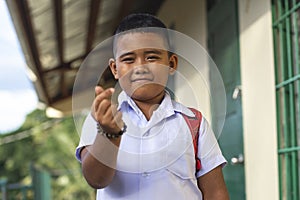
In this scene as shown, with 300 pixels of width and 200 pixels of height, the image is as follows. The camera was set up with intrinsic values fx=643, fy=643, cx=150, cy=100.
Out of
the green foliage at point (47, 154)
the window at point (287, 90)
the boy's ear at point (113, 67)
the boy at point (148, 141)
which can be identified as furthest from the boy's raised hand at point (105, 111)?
the green foliage at point (47, 154)

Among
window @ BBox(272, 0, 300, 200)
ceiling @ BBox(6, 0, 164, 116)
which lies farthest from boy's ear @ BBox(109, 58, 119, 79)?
ceiling @ BBox(6, 0, 164, 116)

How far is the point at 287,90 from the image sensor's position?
3.12 meters

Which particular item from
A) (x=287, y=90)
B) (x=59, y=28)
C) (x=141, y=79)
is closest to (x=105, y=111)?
(x=141, y=79)

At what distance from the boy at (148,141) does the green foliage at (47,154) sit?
53.3 feet

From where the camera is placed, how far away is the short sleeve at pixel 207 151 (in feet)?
5.00

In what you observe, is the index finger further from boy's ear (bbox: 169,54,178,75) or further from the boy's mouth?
boy's ear (bbox: 169,54,178,75)

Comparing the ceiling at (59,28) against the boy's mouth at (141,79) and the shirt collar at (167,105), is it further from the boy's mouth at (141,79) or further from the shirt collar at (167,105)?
the boy's mouth at (141,79)

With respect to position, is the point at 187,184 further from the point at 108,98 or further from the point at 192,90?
the point at 108,98

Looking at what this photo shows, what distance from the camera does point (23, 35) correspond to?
6203 mm

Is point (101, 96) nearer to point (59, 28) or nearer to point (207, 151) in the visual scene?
point (207, 151)

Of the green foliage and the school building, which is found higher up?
the school building

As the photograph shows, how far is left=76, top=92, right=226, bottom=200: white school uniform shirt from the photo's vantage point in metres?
1.44

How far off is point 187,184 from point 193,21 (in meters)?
4.01

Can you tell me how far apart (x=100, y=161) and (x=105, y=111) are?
212mm
